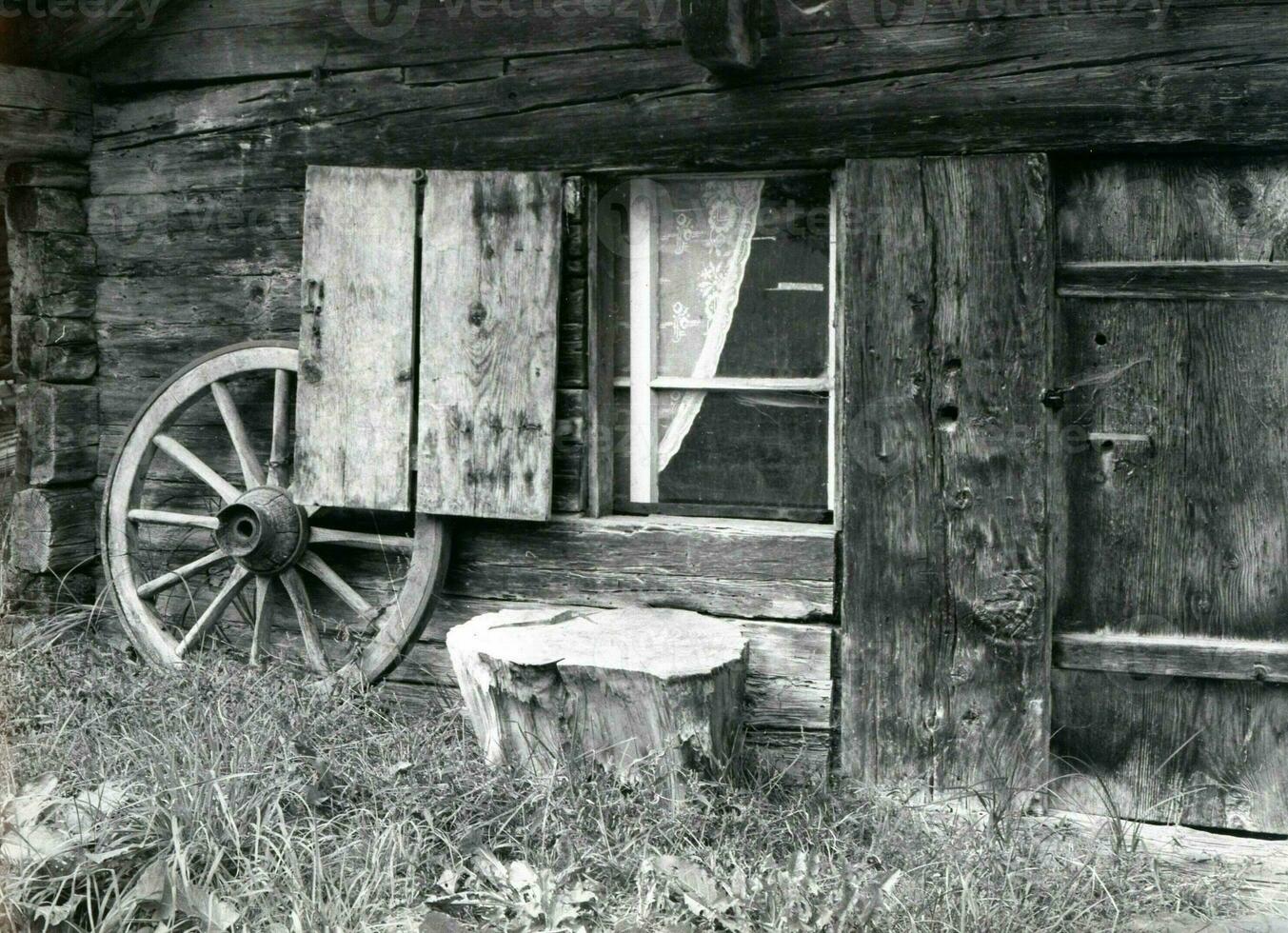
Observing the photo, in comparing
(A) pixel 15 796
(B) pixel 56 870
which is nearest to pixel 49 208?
(A) pixel 15 796

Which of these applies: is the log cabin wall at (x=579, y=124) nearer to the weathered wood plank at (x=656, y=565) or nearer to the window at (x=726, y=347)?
the weathered wood plank at (x=656, y=565)

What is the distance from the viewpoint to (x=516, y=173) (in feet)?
14.5

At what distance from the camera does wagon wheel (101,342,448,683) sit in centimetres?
471

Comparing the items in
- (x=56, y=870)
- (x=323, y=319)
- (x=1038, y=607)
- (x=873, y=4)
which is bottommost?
(x=56, y=870)

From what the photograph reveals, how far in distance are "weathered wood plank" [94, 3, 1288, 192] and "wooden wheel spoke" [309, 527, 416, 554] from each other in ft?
4.50

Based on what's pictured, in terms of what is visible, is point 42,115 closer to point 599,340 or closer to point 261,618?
point 261,618

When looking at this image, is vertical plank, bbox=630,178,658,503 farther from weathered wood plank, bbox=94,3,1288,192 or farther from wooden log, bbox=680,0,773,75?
wooden log, bbox=680,0,773,75

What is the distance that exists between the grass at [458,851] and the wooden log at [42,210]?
2.10m

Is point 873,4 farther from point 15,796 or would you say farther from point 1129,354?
point 15,796

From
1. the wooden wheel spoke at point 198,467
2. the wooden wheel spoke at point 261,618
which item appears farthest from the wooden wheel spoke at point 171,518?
the wooden wheel spoke at point 261,618

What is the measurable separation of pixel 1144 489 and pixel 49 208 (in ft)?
14.0

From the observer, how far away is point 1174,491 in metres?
3.95

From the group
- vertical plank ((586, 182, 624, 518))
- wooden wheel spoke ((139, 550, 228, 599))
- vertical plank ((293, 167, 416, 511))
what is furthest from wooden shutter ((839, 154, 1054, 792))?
wooden wheel spoke ((139, 550, 228, 599))

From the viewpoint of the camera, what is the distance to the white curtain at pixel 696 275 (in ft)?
14.4
